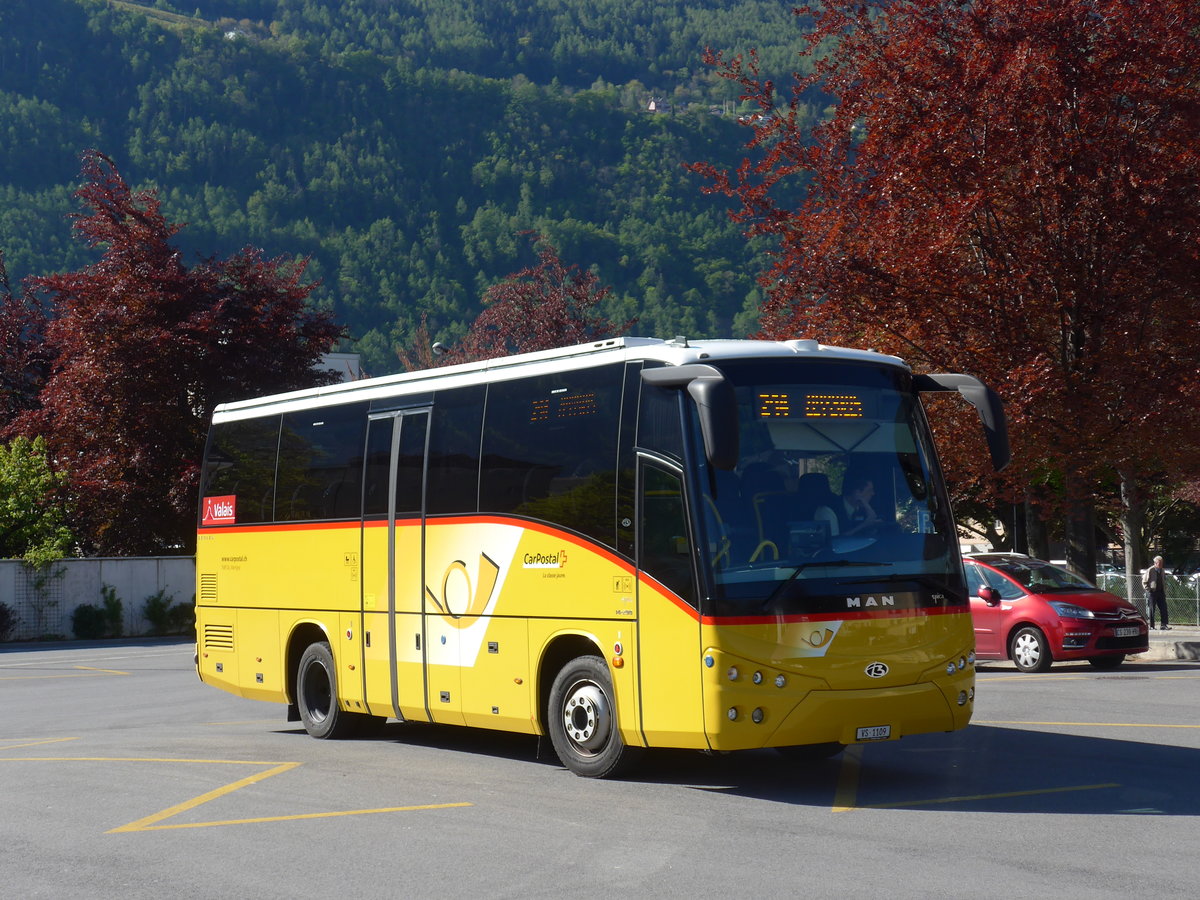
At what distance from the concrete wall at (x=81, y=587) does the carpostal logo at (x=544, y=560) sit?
82.5 feet

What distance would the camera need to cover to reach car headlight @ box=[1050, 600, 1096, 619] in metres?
20.6

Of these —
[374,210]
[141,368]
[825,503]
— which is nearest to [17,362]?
[141,368]

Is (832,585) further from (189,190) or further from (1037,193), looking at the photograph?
(189,190)

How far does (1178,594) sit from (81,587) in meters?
25.1

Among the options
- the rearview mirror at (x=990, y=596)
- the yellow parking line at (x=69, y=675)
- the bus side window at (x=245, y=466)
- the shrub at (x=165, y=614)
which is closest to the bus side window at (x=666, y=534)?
the bus side window at (x=245, y=466)

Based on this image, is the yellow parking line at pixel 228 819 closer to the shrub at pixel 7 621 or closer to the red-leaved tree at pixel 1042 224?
the red-leaved tree at pixel 1042 224

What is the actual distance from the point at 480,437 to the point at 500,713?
2.29 meters

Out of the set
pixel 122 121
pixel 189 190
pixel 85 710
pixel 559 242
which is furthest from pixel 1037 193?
pixel 122 121

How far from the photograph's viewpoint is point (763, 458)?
10445mm

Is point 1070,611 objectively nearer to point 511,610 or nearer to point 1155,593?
point 1155,593

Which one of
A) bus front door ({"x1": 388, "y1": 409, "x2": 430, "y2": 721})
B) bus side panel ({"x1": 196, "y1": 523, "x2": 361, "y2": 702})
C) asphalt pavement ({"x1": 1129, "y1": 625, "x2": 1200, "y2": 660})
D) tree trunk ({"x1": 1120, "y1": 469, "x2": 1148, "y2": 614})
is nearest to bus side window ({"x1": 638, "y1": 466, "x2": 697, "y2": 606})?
bus front door ({"x1": 388, "y1": 409, "x2": 430, "y2": 721})

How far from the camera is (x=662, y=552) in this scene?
10.5 meters

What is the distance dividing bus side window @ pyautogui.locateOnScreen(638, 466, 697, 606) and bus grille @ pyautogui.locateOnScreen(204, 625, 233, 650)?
277 inches

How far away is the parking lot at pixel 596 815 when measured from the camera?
305 inches
